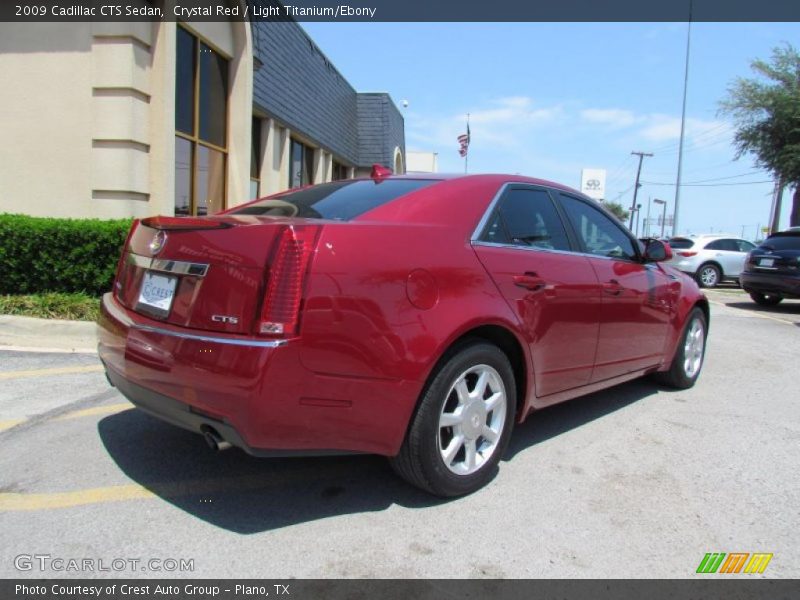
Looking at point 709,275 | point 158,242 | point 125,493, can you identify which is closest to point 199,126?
point 158,242

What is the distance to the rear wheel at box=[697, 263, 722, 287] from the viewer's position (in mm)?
17969

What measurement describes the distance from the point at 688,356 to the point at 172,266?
4445 millimetres

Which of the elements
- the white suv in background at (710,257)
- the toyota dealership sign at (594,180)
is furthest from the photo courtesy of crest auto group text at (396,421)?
the toyota dealership sign at (594,180)

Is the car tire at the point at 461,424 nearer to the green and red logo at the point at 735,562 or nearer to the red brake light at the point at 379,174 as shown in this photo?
the green and red logo at the point at 735,562

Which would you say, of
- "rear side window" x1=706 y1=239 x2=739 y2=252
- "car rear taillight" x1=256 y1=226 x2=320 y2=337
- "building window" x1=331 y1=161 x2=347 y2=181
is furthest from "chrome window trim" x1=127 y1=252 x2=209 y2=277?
"rear side window" x1=706 y1=239 x2=739 y2=252

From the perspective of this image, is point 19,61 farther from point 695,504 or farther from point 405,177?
point 695,504

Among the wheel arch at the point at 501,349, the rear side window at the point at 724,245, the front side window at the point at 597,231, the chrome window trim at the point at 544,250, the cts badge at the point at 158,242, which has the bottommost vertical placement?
the wheel arch at the point at 501,349

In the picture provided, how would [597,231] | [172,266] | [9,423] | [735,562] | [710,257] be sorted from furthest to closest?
[710,257]
[597,231]
[9,423]
[172,266]
[735,562]

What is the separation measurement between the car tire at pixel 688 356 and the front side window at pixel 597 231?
112 centimetres

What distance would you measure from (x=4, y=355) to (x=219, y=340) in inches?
162

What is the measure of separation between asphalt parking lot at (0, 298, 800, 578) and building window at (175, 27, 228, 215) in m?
5.62

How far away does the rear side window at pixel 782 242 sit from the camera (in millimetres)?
11422

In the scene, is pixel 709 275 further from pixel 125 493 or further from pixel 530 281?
pixel 125 493

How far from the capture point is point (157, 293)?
2.71 m
